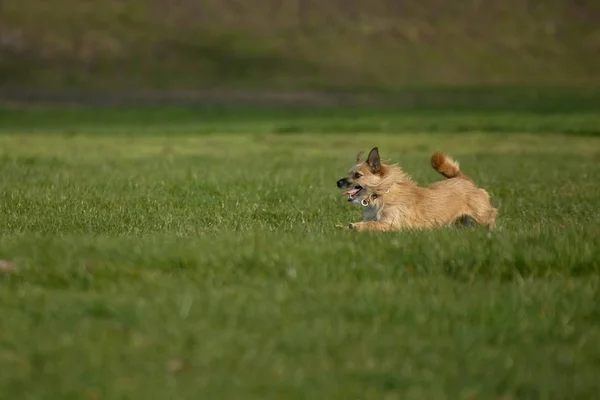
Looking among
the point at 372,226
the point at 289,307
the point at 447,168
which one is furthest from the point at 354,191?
the point at 289,307

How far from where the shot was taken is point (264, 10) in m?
139

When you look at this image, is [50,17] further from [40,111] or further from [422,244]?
[422,244]

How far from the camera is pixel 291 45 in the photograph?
132 metres

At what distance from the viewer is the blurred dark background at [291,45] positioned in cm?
12081

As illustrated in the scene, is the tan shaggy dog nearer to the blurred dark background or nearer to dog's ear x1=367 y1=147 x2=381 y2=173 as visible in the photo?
dog's ear x1=367 y1=147 x2=381 y2=173

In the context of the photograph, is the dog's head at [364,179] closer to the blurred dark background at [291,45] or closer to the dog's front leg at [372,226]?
the dog's front leg at [372,226]

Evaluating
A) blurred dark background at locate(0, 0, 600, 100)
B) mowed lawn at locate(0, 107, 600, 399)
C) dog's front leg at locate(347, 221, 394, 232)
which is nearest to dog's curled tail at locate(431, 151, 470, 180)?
mowed lawn at locate(0, 107, 600, 399)

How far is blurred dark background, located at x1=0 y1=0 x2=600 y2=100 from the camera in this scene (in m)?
121

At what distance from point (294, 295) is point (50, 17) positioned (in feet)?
420

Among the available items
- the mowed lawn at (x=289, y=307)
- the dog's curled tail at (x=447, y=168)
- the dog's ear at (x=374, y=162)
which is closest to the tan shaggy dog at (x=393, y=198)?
the dog's ear at (x=374, y=162)

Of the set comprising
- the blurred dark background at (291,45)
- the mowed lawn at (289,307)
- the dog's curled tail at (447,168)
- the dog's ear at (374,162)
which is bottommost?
the mowed lawn at (289,307)

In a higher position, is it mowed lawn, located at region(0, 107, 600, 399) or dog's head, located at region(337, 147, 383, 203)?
dog's head, located at region(337, 147, 383, 203)

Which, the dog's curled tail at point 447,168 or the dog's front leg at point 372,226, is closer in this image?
the dog's front leg at point 372,226

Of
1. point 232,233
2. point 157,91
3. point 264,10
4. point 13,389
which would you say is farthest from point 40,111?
point 13,389
